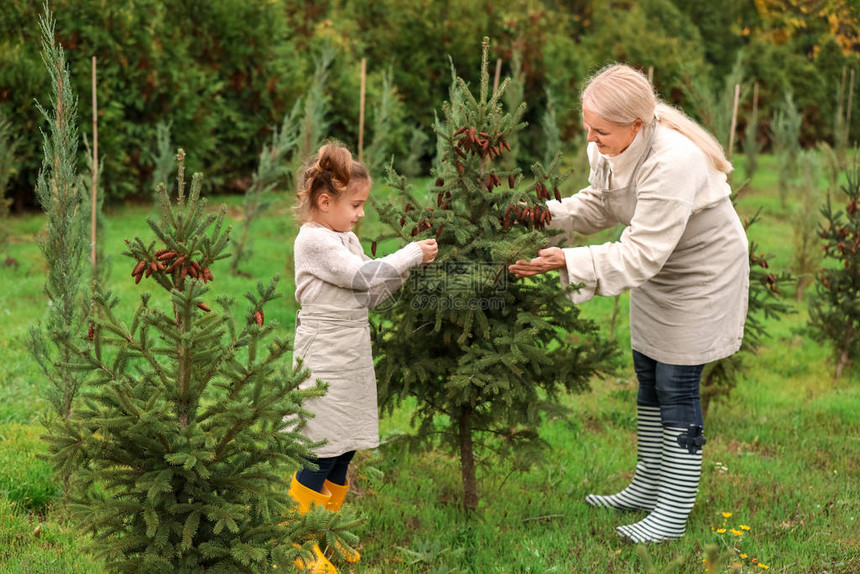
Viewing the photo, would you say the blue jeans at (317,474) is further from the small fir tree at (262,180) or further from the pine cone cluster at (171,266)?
the small fir tree at (262,180)

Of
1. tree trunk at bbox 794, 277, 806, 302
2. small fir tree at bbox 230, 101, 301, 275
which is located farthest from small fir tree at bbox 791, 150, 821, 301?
small fir tree at bbox 230, 101, 301, 275

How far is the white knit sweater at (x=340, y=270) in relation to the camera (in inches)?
133

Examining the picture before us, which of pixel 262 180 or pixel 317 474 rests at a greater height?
pixel 262 180

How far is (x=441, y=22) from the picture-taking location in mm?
15898

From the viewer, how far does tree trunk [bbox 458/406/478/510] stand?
423 centimetres

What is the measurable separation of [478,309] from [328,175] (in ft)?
3.18

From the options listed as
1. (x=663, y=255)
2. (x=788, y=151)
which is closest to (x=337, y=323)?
(x=663, y=255)

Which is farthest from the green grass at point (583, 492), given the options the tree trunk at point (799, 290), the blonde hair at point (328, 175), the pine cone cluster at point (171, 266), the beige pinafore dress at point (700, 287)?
the tree trunk at point (799, 290)

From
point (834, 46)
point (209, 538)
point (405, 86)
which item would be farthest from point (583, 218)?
point (834, 46)

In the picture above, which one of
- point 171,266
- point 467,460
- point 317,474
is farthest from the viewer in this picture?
point 467,460

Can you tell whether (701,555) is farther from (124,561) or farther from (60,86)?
(60,86)

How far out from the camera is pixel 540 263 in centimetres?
354

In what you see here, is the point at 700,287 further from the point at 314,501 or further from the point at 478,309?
the point at 314,501

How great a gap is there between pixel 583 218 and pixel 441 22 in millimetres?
12705
